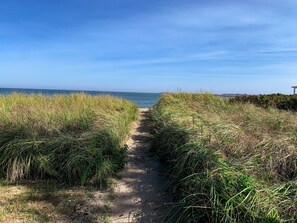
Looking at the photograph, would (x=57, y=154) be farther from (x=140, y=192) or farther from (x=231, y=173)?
(x=231, y=173)

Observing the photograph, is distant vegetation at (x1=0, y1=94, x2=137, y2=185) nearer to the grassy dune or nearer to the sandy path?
the sandy path

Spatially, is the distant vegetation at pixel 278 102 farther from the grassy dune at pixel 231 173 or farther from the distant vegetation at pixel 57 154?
the distant vegetation at pixel 57 154

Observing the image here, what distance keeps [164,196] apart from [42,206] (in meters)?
1.61

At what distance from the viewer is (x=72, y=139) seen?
207 inches

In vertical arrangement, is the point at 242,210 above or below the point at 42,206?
above

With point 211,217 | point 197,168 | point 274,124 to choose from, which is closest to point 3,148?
point 197,168

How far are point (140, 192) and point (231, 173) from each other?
5.20 ft

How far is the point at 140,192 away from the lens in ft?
14.5

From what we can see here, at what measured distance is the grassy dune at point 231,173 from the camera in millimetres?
2830

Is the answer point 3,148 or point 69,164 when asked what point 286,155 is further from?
point 3,148

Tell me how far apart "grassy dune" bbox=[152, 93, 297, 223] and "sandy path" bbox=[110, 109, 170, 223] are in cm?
24

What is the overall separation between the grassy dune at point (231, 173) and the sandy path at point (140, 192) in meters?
0.24

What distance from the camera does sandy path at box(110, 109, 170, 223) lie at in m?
3.66

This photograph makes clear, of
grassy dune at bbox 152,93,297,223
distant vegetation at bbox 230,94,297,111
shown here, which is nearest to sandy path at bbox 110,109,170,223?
grassy dune at bbox 152,93,297,223
